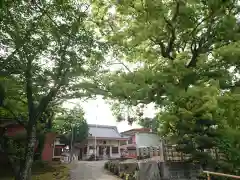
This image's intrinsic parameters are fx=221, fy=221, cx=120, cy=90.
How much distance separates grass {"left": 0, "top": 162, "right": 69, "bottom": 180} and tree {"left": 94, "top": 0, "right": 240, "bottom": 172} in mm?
9055

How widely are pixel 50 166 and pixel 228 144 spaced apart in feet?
47.6

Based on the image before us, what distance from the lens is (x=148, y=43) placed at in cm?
1334

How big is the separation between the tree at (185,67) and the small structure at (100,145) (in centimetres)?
2804

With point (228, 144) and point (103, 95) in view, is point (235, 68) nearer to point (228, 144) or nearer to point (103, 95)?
point (228, 144)

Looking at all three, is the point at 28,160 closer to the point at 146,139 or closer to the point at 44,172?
the point at 44,172

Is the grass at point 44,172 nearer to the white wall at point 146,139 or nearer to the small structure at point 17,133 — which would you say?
the small structure at point 17,133

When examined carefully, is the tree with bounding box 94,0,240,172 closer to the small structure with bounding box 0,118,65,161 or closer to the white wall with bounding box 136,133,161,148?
the small structure with bounding box 0,118,65,161

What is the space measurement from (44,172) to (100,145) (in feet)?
72.7

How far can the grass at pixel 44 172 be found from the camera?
51.4ft

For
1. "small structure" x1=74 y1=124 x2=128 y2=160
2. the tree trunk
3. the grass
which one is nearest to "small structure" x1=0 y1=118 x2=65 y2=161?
the grass

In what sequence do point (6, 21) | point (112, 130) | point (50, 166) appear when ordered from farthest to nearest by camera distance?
point (112, 130), point (50, 166), point (6, 21)

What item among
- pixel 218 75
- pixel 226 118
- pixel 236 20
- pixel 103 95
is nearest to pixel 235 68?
pixel 218 75

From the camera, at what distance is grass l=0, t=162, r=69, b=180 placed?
1566 centimetres

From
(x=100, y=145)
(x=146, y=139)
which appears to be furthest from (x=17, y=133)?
(x=100, y=145)
